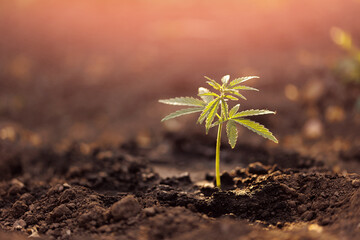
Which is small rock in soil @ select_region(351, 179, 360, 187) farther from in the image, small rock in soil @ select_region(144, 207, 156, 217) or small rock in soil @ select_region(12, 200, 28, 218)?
small rock in soil @ select_region(12, 200, 28, 218)

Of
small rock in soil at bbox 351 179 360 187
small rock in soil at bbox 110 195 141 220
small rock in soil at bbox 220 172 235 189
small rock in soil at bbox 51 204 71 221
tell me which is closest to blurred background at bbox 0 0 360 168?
small rock in soil at bbox 220 172 235 189

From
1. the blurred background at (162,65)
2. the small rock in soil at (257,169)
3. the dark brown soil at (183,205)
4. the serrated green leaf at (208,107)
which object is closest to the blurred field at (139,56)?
the blurred background at (162,65)

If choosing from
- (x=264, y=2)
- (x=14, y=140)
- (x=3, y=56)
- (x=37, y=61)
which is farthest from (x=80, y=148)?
(x=264, y=2)

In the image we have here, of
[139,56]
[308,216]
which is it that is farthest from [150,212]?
[139,56]

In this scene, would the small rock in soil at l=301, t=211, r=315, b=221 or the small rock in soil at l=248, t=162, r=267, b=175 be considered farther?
the small rock in soil at l=248, t=162, r=267, b=175

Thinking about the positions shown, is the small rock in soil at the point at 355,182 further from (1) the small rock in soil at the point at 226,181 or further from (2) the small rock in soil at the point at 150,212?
(2) the small rock in soil at the point at 150,212

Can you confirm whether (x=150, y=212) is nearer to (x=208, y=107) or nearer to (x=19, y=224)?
(x=208, y=107)
